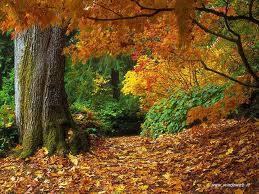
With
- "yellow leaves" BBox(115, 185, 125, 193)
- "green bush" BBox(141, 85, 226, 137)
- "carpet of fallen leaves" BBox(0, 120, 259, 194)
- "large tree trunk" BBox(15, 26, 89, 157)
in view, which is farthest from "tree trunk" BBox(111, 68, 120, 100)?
"yellow leaves" BBox(115, 185, 125, 193)

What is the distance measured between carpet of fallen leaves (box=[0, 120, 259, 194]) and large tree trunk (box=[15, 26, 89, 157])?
0.47 metres

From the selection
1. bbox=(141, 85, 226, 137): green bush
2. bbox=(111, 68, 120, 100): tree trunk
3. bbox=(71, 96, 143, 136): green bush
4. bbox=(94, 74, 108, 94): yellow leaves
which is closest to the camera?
bbox=(141, 85, 226, 137): green bush

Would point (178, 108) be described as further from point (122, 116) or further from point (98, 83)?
point (98, 83)

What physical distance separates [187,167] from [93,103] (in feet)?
38.4

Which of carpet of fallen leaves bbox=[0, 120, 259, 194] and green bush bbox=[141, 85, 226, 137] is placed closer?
carpet of fallen leaves bbox=[0, 120, 259, 194]

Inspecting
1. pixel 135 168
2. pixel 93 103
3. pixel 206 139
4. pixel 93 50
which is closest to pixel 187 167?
pixel 135 168

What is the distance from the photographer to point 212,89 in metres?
9.62

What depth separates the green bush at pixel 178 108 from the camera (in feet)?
31.0

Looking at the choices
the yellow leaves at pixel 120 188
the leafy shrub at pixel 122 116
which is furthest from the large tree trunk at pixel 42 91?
the leafy shrub at pixel 122 116

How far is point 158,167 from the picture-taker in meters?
6.26

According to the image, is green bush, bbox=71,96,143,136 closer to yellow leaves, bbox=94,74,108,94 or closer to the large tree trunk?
yellow leaves, bbox=94,74,108,94

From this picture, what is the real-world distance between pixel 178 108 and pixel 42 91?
370 cm

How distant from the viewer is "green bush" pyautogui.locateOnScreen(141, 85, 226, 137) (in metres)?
9.46

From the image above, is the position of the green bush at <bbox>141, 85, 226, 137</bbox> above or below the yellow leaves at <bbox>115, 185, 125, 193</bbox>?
above
